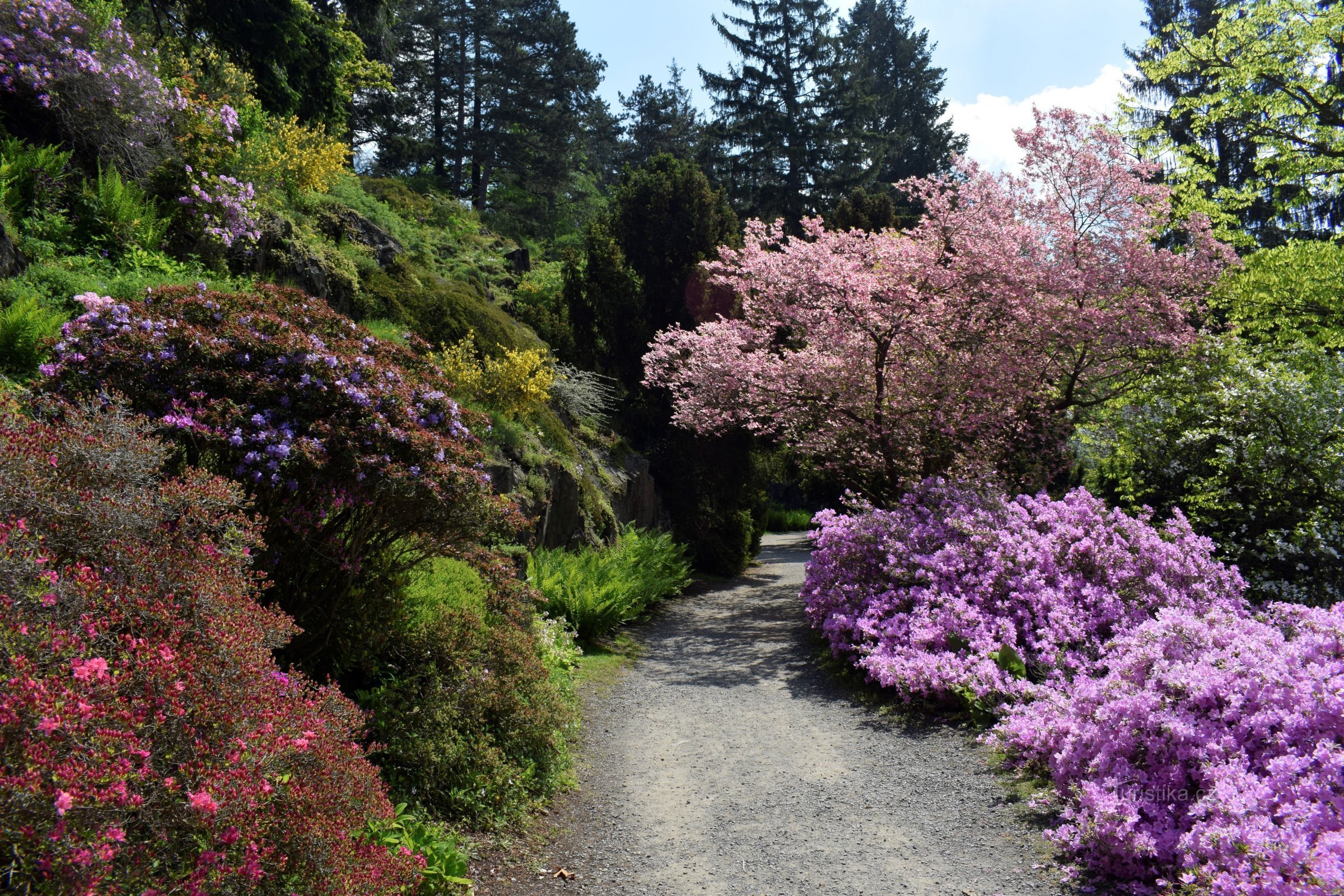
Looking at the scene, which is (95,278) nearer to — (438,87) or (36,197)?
(36,197)

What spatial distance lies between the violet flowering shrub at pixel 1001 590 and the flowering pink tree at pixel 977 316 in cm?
212

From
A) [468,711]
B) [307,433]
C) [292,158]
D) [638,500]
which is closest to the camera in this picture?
[307,433]

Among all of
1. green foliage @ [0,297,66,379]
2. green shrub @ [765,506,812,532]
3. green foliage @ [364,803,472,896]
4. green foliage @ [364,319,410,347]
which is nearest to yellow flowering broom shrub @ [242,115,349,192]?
green foliage @ [364,319,410,347]

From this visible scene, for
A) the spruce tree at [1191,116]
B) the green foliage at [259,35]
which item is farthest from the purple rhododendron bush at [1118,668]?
the spruce tree at [1191,116]

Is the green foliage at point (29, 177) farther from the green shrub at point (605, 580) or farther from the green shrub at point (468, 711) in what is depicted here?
the green shrub at point (605, 580)

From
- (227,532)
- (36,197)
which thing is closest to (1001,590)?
(227,532)

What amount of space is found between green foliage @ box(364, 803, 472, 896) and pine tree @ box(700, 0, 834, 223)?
30.6 metres

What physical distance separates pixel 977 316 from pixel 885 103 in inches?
1199

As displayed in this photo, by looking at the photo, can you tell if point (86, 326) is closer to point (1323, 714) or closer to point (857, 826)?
point (857, 826)

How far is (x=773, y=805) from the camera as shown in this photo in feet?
15.0

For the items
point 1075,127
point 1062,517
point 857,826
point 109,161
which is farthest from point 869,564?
point 109,161

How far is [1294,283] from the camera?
10.0 meters

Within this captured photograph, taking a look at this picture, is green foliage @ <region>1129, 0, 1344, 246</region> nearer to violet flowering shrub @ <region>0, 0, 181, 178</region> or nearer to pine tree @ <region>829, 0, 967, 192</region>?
violet flowering shrub @ <region>0, 0, 181, 178</region>

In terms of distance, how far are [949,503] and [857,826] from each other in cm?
483
